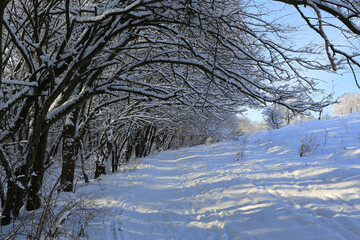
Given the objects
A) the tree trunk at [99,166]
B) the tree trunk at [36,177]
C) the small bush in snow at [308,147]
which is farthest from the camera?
the tree trunk at [99,166]

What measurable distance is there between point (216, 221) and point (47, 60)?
14.1 ft

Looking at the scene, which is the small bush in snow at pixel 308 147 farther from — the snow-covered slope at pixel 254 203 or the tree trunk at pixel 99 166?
the tree trunk at pixel 99 166

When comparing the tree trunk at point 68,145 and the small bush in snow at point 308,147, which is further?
the small bush in snow at point 308,147

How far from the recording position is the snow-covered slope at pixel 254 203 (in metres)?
3.81

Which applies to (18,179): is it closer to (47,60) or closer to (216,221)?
(47,60)

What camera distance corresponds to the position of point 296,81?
369 centimetres

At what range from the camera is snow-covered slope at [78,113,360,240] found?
3.81m

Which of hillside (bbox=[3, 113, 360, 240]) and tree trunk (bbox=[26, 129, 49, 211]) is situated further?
tree trunk (bbox=[26, 129, 49, 211])

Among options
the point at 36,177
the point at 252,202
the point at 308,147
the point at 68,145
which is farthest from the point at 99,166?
the point at 308,147

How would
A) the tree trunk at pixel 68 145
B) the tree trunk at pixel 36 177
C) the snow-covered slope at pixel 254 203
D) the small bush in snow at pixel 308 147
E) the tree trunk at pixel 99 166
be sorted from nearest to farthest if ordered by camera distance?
the snow-covered slope at pixel 254 203 < the tree trunk at pixel 36 177 < the tree trunk at pixel 68 145 < the small bush in snow at pixel 308 147 < the tree trunk at pixel 99 166

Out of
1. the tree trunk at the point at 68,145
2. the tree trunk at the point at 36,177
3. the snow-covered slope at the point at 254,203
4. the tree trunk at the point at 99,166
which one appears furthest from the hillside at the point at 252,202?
the tree trunk at the point at 99,166

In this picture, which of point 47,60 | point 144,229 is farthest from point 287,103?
point 47,60

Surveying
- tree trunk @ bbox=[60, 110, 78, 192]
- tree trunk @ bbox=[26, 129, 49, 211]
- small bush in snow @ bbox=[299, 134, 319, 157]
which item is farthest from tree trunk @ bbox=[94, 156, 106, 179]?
small bush in snow @ bbox=[299, 134, 319, 157]

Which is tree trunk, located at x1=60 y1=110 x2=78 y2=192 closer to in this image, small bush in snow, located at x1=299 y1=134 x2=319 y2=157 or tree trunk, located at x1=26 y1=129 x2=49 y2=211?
tree trunk, located at x1=26 y1=129 x2=49 y2=211
